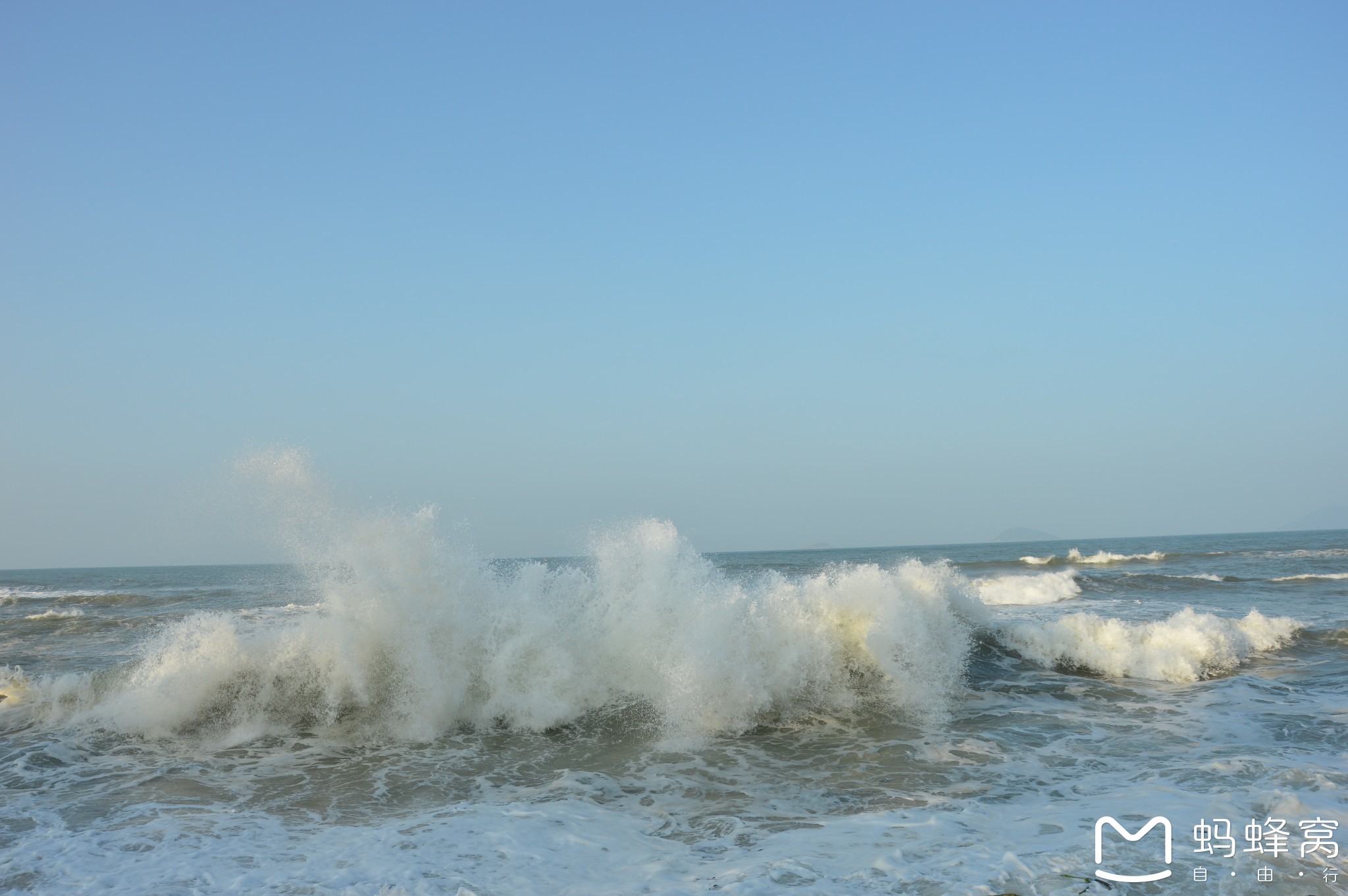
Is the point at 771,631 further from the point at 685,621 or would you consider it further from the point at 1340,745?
the point at 1340,745

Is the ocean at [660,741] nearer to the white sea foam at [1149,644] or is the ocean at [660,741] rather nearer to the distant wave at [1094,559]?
the white sea foam at [1149,644]

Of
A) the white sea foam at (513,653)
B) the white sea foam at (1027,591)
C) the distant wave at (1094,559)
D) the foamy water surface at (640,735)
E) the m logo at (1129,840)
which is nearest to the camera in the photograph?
the m logo at (1129,840)

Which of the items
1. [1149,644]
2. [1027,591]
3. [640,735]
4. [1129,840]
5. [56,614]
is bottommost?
[1027,591]

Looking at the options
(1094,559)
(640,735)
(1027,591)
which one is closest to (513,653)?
(640,735)

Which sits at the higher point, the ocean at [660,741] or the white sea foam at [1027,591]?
the ocean at [660,741]

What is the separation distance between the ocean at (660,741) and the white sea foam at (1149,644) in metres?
0.05

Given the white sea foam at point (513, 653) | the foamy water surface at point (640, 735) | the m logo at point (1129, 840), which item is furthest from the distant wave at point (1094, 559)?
the m logo at point (1129, 840)

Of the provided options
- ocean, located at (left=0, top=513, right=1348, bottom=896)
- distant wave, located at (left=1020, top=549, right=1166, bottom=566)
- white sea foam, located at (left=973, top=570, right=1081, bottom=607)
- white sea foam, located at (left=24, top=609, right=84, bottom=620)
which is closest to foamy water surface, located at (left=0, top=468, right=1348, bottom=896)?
ocean, located at (left=0, top=513, right=1348, bottom=896)

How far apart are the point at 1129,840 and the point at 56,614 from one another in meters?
26.1

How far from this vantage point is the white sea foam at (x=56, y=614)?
20.2 meters

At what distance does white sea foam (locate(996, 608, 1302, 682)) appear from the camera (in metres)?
10.4

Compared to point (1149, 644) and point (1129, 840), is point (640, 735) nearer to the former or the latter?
point (1129, 840)

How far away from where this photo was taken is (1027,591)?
21781 millimetres

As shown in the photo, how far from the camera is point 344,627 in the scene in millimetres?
8578
